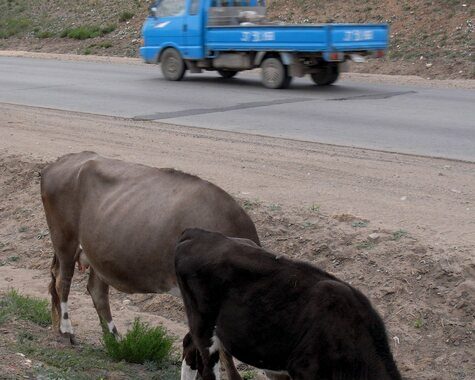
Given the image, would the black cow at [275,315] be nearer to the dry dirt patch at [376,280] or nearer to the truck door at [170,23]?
the dry dirt patch at [376,280]

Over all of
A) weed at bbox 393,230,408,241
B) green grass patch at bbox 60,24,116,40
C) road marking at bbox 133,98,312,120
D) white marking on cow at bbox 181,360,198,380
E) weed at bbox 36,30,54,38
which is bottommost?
weed at bbox 36,30,54,38

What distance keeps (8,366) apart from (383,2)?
84.8ft

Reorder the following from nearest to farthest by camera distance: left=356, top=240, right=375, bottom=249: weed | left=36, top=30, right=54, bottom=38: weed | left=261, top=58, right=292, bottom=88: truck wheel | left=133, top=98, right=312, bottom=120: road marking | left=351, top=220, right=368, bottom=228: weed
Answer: left=356, top=240, right=375, bottom=249: weed → left=351, top=220, right=368, bottom=228: weed → left=133, top=98, right=312, bottom=120: road marking → left=261, top=58, right=292, bottom=88: truck wheel → left=36, top=30, right=54, bottom=38: weed

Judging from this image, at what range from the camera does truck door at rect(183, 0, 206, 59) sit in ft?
78.2

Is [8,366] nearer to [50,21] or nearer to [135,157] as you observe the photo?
[135,157]

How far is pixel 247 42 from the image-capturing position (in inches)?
886

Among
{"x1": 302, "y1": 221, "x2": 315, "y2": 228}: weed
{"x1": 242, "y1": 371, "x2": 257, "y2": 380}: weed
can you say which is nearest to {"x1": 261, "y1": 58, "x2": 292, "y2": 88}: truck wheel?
{"x1": 302, "y1": 221, "x2": 315, "y2": 228}: weed

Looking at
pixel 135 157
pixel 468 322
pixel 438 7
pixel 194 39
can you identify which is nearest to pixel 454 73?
pixel 438 7

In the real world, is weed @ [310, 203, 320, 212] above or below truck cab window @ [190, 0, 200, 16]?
below

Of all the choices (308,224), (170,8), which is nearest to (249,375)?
(308,224)

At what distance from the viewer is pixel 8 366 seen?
6.25 metres

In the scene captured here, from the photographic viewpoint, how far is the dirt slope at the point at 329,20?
25.5m

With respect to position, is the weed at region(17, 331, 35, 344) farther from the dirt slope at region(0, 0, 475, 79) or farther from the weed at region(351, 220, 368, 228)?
the dirt slope at region(0, 0, 475, 79)

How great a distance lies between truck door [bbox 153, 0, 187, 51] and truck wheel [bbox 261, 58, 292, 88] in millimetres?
3123
